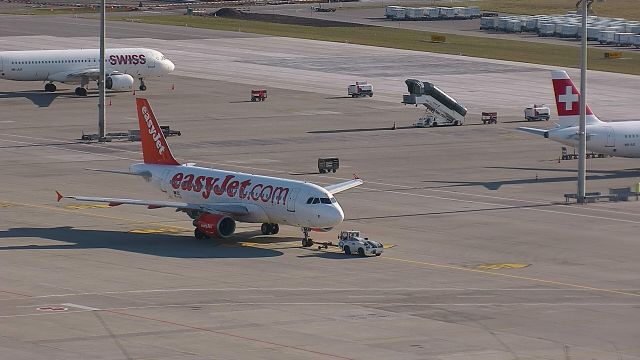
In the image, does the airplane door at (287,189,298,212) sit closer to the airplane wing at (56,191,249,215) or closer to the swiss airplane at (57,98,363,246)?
the swiss airplane at (57,98,363,246)

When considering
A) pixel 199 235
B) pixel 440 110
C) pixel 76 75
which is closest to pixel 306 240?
pixel 199 235

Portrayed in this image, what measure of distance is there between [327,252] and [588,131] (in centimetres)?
3660

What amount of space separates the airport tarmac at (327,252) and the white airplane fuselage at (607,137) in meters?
1.97

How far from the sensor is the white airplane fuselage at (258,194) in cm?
7956

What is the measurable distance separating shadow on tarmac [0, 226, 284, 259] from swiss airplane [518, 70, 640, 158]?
33138 millimetres

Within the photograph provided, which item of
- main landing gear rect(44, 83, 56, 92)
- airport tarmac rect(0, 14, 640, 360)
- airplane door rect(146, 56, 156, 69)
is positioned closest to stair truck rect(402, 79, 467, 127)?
airport tarmac rect(0, 14, 640, 360)

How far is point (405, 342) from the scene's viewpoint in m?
60.1

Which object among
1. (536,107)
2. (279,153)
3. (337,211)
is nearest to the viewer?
(337,211)

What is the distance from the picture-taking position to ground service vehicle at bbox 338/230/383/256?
7938 cm

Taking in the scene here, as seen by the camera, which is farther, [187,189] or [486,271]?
[187,189]

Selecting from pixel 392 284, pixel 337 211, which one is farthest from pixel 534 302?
pixel 337 211

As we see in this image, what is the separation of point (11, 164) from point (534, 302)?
54659 mm

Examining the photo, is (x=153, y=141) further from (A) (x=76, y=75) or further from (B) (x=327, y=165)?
(A) (x=76, y=75)

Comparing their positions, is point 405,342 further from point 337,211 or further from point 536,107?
point 536,107
